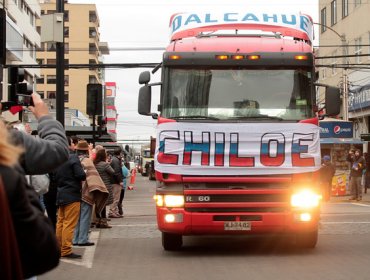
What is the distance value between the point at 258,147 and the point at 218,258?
1.83 meters

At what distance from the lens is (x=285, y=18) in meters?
11.5

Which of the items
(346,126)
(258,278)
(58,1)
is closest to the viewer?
(258,278)

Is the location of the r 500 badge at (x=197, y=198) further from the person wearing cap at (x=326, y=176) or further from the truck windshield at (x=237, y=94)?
the person wearing cap at (x=326, y=176)

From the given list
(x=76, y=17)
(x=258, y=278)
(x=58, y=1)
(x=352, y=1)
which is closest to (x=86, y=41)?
(x=76, y=17)

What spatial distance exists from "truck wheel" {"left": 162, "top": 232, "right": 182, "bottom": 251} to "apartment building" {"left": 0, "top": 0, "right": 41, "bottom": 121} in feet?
90.7

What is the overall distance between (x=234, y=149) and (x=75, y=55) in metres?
114

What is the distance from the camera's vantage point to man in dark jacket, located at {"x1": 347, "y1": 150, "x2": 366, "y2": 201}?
24.0 metres

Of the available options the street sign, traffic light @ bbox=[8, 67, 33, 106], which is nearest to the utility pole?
traffic light @ bbox=[8, 67, 33, 106]

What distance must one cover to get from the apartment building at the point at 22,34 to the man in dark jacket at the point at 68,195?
1089 inches

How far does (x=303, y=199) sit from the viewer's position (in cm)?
1024

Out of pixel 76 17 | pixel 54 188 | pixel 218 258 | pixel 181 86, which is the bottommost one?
pixel 218 258

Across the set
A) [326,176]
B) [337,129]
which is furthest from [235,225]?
[337,129]

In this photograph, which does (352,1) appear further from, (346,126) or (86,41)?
(86,41)

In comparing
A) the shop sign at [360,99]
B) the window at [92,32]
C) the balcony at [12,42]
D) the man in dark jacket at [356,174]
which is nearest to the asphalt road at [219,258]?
the man in dark jacket at [356,174]
